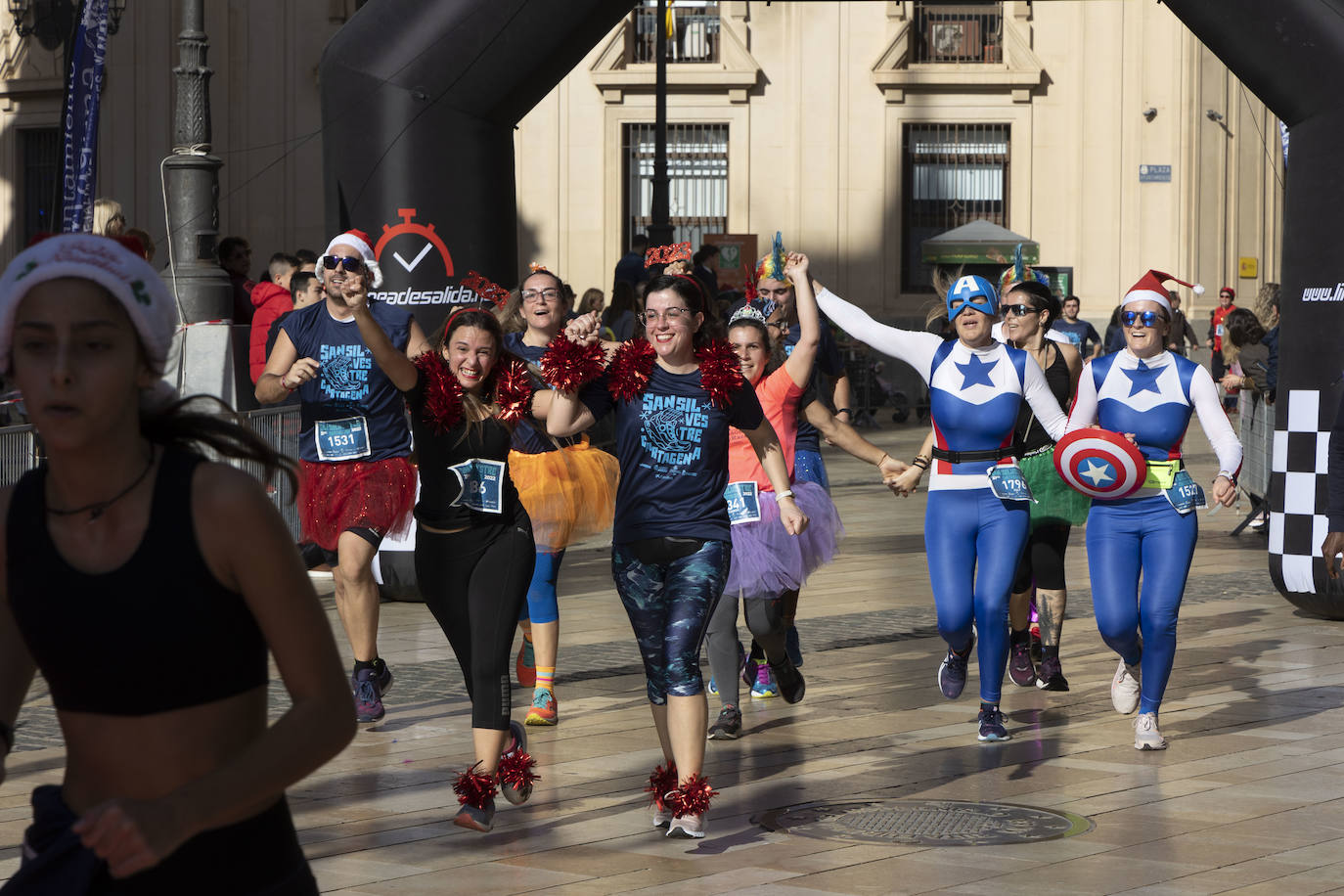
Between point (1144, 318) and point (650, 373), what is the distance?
2.68 m

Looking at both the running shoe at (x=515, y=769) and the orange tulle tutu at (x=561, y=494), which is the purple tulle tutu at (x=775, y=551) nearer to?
the orange tulle tutu at (x=561, y=494)

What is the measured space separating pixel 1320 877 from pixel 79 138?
327 inches

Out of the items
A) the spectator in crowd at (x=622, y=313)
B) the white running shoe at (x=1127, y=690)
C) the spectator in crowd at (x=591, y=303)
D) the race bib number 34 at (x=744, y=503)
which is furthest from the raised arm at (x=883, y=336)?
the spectator in crowd at (x=591, y=303)

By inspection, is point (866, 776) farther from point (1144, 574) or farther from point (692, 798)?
point (1144, 574)

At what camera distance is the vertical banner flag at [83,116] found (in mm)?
11164

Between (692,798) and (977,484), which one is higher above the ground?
(977,484)

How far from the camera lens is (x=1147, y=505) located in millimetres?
8180

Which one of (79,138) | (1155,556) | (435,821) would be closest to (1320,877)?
(1155,556)

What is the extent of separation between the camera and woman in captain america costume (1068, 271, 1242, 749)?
8109 mm

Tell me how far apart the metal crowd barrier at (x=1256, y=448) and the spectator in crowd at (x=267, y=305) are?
24.5 ft

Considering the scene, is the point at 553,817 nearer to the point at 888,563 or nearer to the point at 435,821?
the point at 435,821

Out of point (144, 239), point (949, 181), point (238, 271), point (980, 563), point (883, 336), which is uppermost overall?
point (949, 181)

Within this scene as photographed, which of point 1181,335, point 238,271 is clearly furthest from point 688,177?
point 238,271

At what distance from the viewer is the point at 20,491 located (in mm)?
2805
